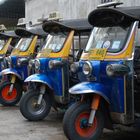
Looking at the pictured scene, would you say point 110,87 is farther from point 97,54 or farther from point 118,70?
point 97,54

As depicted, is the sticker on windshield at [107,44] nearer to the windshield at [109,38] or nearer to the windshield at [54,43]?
the windshield at [109,38]

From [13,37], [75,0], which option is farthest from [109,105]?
[75,0]

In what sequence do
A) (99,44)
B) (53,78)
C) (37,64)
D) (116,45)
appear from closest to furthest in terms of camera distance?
(116,45) < (99,44) < (53,78) < (37,64)

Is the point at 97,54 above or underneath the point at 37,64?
above

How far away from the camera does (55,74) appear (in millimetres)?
7930

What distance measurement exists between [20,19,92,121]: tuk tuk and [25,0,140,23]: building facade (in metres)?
2.96

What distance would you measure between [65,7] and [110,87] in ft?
38.1

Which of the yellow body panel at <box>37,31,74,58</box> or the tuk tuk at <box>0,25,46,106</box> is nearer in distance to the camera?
the yellow body panel at <box>37,31,74,58</box>

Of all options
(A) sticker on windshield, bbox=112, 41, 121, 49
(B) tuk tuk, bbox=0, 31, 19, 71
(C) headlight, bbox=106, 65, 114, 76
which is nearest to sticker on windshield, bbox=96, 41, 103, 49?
(A) sticker on windshield, bbox=112, 41, 121, 49

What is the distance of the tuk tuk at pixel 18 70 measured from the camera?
Answer: 984 centimetres

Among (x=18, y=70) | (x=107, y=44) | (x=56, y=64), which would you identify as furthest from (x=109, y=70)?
(x=18, y=70)

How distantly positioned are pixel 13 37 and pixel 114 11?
19.9 feet

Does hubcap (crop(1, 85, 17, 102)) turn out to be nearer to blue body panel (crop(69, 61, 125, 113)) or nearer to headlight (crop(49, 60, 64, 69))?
headlight (crop(49, 60, 64, 69))

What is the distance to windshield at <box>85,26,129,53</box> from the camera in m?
6.30
